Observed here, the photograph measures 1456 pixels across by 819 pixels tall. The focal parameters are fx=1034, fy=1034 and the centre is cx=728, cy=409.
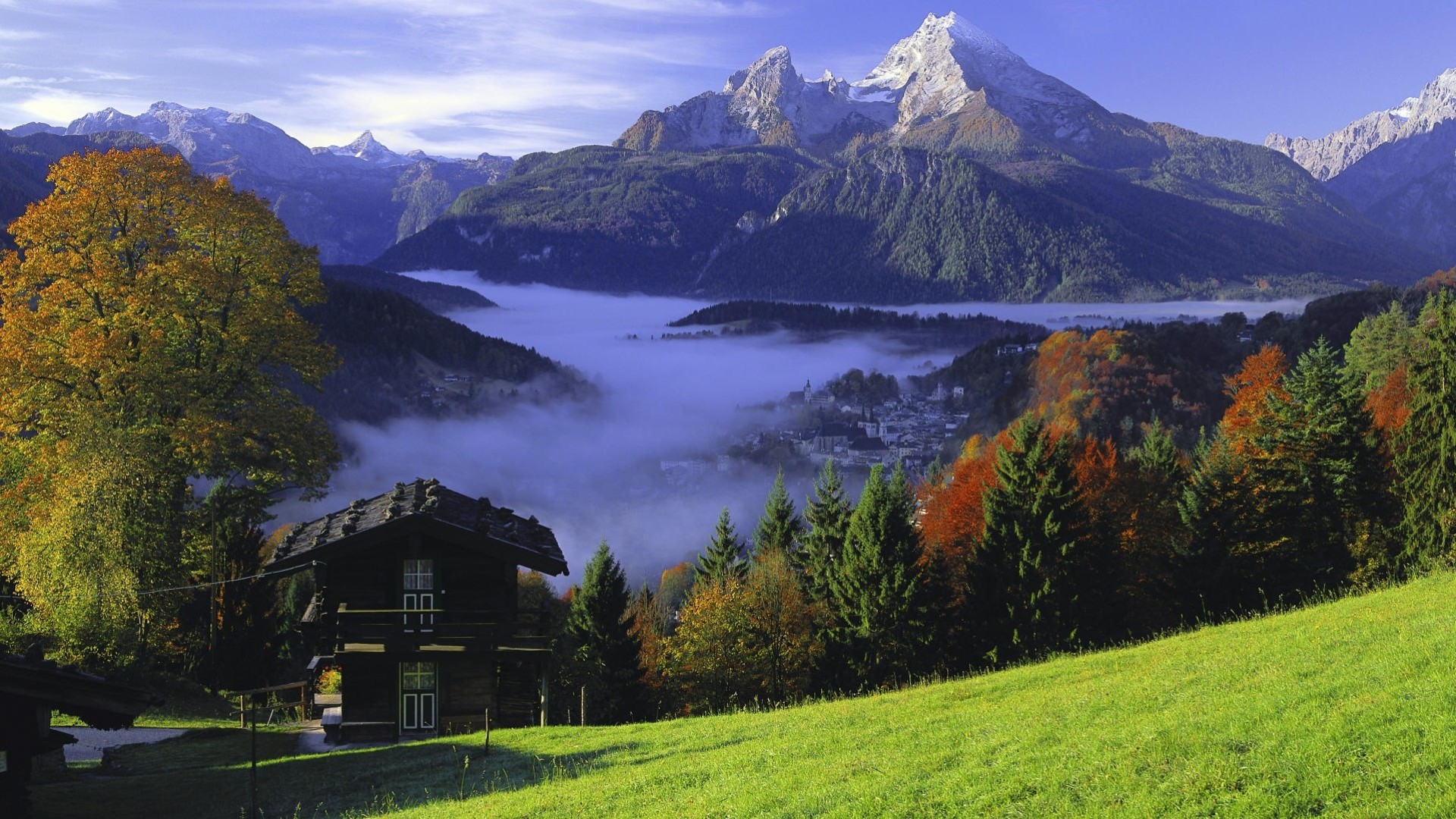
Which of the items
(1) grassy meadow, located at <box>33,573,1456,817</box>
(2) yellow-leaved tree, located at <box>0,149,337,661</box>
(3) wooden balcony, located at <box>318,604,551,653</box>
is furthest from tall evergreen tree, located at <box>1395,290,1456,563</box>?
(2) yellow-leaved tree, located at <box>0,149,337,661</box>

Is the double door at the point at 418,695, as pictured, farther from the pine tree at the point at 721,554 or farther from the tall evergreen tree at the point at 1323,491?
the tall evergreen tree at the point at 1323,491

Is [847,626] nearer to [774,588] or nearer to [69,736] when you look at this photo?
[774,588]

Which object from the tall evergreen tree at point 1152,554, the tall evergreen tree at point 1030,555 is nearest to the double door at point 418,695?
the tall evergreen tree at point 1030,555

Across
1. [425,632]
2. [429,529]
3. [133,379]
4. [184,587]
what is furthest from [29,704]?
[133,379]

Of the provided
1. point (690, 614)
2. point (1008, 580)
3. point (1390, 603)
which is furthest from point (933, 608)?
point (1390, 603)

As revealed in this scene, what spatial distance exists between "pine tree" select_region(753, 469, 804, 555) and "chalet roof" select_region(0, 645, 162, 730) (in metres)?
45.3

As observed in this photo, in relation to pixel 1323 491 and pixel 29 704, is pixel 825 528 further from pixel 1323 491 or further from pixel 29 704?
pixel 29 704

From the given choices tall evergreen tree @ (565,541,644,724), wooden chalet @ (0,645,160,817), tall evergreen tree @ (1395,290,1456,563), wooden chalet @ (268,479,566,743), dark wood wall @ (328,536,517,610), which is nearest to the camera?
wooden chalet @ (0,645,160,817)

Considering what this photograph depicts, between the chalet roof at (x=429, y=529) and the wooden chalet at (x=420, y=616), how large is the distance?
51 millimetres

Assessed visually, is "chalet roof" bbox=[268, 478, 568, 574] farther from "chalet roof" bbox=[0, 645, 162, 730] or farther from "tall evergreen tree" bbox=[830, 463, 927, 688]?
"tall evergreen tree" bbox=[830, 463, 927, 688]

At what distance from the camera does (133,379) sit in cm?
3650

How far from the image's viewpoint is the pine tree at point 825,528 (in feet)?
183

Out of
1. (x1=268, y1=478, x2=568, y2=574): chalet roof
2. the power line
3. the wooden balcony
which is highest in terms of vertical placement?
(x1=268, y1=478, x2=568, y2=574): chalet roof

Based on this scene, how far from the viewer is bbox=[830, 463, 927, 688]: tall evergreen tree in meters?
45.0
